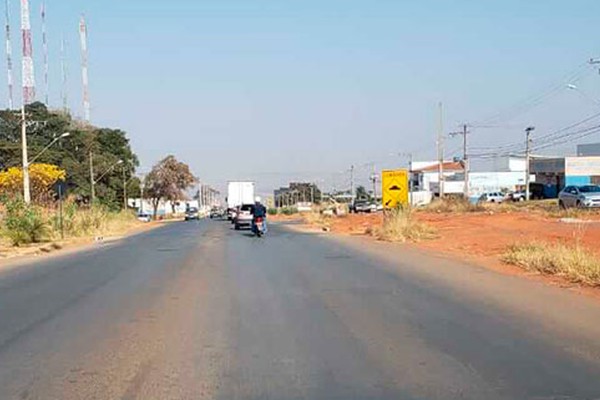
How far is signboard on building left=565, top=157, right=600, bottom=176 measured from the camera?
307ft

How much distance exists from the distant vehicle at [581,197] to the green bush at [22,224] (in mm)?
29809

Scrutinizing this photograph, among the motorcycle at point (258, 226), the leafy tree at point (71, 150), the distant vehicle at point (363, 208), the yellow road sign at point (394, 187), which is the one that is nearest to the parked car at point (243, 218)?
the motorcycle at point (258, 226)

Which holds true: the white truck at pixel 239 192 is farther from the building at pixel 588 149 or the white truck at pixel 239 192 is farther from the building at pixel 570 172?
the building at pixel 588 149

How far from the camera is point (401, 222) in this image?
126 feet

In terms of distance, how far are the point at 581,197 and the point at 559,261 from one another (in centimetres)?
3115

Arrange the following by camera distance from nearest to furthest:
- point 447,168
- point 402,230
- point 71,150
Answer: point 402,230 < point 71,150 < point 447,168

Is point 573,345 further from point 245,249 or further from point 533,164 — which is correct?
point 533,164

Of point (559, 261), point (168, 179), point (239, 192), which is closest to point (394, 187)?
point (559, 261)

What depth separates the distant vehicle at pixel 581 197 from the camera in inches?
1870

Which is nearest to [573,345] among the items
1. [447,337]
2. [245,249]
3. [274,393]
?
[447,337]

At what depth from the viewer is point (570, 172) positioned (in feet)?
309

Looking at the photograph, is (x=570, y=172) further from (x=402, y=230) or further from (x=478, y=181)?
(x=402, y=230)

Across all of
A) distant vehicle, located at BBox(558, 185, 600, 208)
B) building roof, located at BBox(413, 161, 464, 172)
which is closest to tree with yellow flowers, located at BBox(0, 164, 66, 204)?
distant vehicle, located at BBox(558, 185, 600, 208)

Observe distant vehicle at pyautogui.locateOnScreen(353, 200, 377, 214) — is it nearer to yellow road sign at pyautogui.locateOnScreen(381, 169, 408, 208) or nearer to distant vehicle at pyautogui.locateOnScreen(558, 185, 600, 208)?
distant vehicle at pyautogui.locateOnScreen(558, 185, 600, 208)
